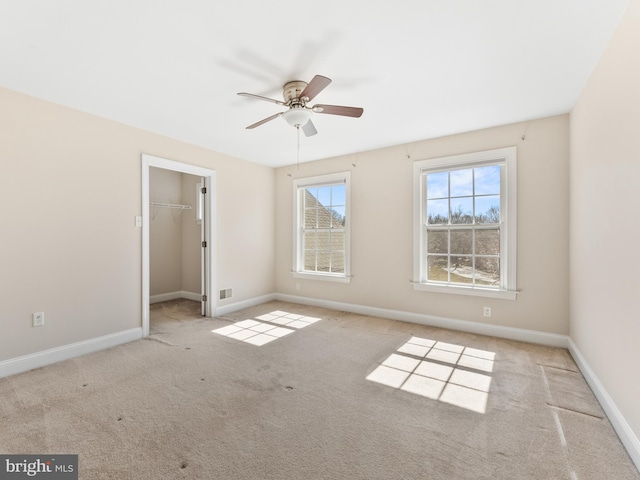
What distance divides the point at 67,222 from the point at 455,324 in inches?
181

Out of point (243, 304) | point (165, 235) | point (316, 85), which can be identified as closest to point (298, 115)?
point (316, 85)

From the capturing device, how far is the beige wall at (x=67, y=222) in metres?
2.62

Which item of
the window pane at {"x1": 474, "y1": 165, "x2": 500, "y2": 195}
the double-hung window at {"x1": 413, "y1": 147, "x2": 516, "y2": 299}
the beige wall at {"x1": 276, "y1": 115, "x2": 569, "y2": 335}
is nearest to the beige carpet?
the beige wall at {"x1": 276, "y1": 115, "x2": 569, "y2": 335}

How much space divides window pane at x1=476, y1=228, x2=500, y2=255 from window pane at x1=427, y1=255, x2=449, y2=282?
0.44m

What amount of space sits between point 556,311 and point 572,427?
1729 mm

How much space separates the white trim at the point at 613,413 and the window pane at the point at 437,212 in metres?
1.98

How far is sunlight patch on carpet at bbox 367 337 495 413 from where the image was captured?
89.8 inches

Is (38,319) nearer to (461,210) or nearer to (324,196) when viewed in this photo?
(324,196)

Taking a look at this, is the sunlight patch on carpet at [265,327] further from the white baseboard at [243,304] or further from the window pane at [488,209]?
the window pane at [488,209]

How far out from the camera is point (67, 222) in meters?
2.95

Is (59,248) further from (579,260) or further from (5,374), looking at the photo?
(579,260)

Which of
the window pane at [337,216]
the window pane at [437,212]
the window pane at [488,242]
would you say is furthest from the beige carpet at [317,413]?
the window pane at [337,216]

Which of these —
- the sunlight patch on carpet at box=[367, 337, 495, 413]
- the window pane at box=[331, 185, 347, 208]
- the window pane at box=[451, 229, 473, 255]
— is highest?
the window pane at box=[331, 185, 347, 208]

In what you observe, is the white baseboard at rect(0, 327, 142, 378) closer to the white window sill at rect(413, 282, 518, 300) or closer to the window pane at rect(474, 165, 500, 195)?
the white window sill at rect(413, 282, 518, 300)
